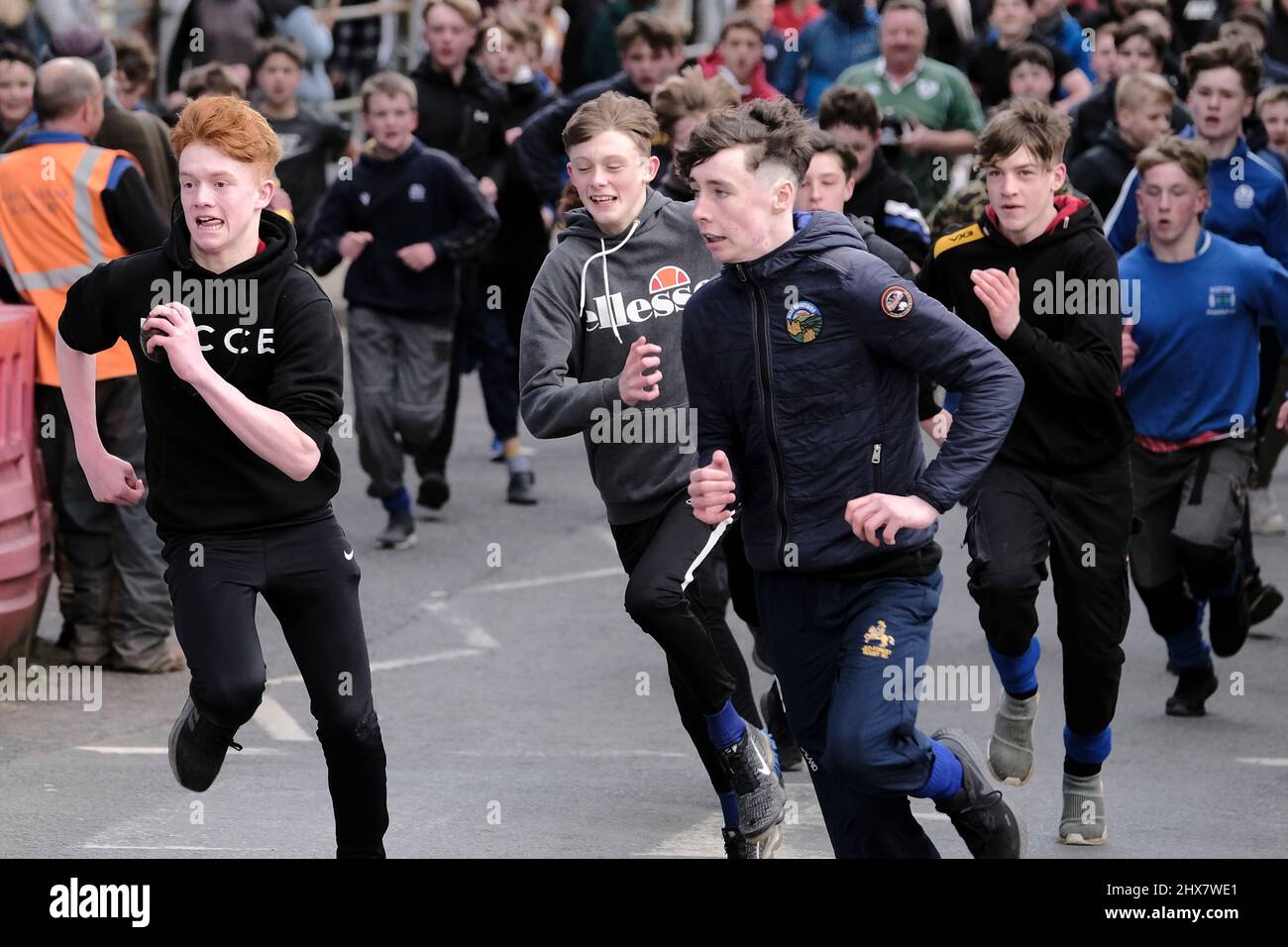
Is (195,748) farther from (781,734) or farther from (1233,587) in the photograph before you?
(1233,587)

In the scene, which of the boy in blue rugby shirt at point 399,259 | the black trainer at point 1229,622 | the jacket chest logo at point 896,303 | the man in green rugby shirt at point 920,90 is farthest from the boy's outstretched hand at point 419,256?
the jacket chest logo at point 896,303

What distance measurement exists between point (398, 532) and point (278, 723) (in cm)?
328

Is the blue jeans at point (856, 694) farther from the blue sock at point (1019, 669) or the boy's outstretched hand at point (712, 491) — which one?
the blue sock at point (1019, 669)

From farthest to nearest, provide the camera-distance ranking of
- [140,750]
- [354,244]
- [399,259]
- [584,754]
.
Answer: [399,259], [354,244], [584,754], [140,750]

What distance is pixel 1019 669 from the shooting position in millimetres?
7117

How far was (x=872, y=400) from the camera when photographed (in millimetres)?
5613

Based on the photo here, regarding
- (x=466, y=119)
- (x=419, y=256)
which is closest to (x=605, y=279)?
(x=419, y=256)

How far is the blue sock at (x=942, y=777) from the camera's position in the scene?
5.64 metres

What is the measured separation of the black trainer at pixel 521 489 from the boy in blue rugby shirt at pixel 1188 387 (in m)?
4.86

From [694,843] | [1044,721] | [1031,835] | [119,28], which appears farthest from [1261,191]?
[119,28]

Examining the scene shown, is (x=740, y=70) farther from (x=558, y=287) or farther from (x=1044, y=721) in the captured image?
(x=558, y=287)

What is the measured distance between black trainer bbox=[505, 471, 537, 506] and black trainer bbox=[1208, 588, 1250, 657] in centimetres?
480

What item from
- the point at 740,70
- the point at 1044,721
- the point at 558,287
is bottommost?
the point at 1044,721

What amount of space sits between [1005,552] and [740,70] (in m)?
7.38
